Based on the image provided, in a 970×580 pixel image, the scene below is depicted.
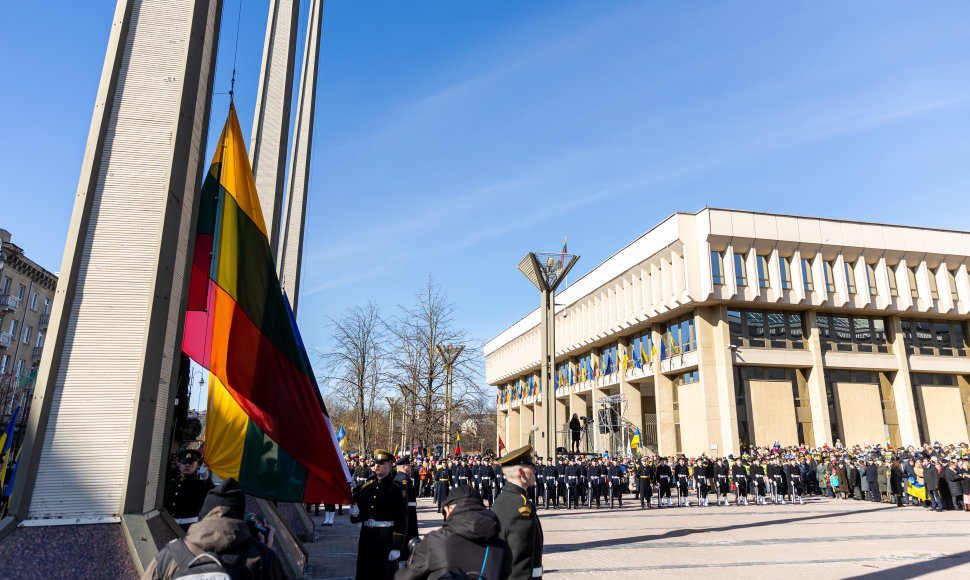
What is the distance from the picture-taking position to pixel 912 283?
4131 centimetres

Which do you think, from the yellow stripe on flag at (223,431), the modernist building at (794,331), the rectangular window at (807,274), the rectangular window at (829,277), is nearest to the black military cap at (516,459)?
the yellow stripe on flag at (223,431)

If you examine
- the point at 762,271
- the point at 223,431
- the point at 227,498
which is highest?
the point at 762,271

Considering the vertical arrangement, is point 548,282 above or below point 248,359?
above

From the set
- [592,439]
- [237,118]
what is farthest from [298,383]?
[592,439]

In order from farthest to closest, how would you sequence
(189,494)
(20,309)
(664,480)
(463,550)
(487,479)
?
(20,309)
(664,480)
(487,479)
(189,494)
(463,550)

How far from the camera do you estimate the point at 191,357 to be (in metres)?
6.27

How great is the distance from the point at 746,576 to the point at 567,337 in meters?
45.9

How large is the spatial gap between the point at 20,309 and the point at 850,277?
6251 cm

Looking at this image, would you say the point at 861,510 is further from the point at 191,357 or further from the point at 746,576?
the point at 191,357

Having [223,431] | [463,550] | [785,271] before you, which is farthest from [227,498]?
[785,271]

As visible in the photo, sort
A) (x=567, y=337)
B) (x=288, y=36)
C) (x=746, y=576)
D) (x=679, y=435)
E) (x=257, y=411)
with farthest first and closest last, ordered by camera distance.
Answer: (x=567, y=337) < (x=679, y=435) < (x=288, y=36) < (x=746, y=576) < (x=257, y=411)

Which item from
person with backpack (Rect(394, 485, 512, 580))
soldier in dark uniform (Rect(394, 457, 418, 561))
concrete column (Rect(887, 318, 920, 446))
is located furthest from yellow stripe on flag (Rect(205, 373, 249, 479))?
concrete column (Rect(887, 318, 920, 446))

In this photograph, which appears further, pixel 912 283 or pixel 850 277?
pixel 912 283

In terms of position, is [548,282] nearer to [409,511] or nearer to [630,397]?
[409,511]
